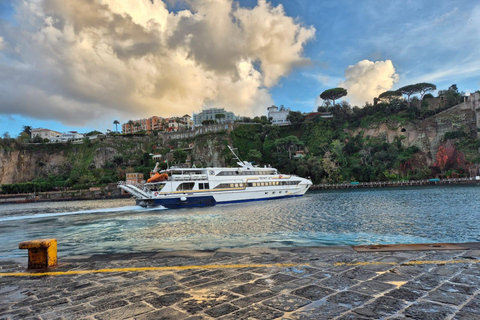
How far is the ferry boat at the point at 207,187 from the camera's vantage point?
3387 centimetres

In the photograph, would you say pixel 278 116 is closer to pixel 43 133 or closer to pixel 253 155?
pixel 253 155

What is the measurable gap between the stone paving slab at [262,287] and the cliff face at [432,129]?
78.9 metres

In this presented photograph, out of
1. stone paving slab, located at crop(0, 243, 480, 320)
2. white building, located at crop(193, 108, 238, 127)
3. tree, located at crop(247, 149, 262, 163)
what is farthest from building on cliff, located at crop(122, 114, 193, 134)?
stone paving slab, located at crop(0, 243, 480, 320)

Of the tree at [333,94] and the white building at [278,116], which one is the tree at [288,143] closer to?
the white building at [278,116]

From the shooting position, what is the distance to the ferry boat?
3387 centimetres

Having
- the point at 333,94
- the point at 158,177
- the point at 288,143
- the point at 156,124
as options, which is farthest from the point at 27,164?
the point at 333,94

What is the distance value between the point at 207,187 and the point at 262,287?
31852 mm

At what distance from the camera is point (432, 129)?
239 feet

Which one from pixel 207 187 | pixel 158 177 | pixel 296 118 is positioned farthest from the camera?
pixel 296 118

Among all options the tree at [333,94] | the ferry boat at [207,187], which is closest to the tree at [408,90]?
the tree at [333,94]

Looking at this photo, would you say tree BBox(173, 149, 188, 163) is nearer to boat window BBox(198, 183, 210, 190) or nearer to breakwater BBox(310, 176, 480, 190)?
breakwater BBox(310, 176, 480, 190)

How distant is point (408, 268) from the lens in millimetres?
4957

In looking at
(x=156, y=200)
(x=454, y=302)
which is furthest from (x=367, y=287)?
(x=156, y=200)

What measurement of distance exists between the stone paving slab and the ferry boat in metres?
27.5
